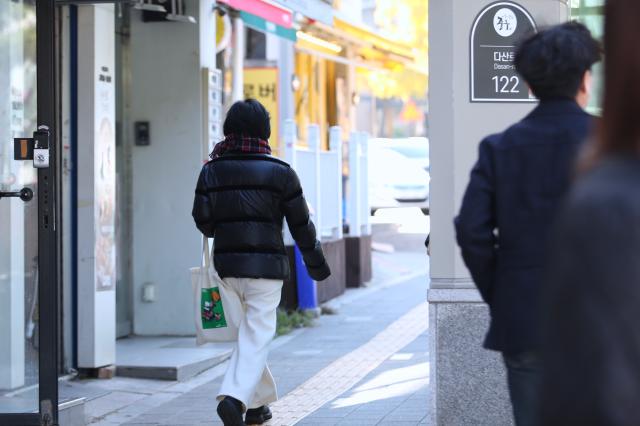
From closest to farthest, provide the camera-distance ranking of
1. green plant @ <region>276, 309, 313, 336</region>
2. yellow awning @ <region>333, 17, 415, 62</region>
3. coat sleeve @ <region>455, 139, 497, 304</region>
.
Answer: coat sleeve @ <region>455, 139, 497, 304</region> → green plant @ <region>276, 309, 313, 336</region> → yellow awning @ <region>333, 17, 415, 62</region>

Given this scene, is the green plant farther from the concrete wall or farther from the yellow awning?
the yellow awning

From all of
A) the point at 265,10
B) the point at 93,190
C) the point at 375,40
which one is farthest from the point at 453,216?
the point at 375,40

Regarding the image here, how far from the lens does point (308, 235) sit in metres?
6.68

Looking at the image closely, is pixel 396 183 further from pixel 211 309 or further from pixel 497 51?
pixel 497 51

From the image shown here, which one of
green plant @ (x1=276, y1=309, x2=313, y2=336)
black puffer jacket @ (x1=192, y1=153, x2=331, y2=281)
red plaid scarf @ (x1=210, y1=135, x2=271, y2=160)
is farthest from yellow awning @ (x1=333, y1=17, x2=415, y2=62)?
black puffer jacket @ (x1=192, y1=153, x2=331, y2=281)

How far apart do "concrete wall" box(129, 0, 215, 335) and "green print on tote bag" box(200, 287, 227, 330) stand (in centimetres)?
355

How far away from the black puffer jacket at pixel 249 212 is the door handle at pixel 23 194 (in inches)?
34.8

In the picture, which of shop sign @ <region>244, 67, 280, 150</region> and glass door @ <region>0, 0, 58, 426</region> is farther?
shop sign @ <region>244, 67, 280, 150</region>

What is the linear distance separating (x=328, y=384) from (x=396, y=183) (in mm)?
16615

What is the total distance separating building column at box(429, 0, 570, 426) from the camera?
562cm

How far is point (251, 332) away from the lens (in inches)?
258

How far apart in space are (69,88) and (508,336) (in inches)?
221

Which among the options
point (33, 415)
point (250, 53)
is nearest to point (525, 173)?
point (33, 415)

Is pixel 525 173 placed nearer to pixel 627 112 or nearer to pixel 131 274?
pixel 627 112
